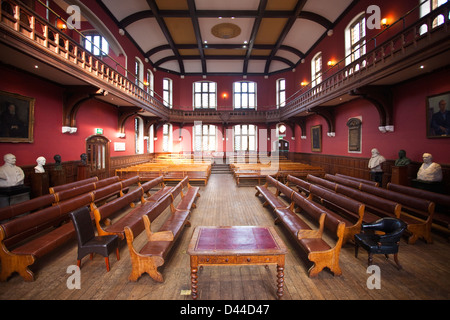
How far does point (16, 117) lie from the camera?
4.86m

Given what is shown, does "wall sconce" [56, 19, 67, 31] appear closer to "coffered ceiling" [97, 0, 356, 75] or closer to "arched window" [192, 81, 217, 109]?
"coffered ceiling" [97, 0, 356, 75]

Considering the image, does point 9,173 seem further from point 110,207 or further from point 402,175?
point 402,175

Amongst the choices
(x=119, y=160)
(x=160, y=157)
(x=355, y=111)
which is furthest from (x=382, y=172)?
(x=160, y=157)

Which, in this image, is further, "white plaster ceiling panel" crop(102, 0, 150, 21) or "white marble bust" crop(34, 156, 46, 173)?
"white plaster ceiling panel" crop(102, 0, 150, 21)

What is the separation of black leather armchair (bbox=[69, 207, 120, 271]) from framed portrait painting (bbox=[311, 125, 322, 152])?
11060mm

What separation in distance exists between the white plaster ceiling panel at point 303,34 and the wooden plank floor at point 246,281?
38.8 feet

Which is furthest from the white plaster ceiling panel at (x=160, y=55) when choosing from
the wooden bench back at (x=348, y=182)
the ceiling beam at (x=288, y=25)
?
the wooden bench back at (x=348, y=182)

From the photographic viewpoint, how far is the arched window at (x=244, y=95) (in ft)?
56.9

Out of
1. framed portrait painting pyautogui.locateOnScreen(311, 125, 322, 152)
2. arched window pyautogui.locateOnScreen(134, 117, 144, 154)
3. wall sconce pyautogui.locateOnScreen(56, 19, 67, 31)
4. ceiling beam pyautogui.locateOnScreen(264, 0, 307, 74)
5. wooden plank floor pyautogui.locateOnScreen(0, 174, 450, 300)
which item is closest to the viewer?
wooden plank floor pyautogui.locateOnScreen(0, 174, 450, 300)

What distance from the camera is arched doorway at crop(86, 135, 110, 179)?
25.2 ft

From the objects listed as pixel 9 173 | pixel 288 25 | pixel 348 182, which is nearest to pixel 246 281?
pixel 348 182

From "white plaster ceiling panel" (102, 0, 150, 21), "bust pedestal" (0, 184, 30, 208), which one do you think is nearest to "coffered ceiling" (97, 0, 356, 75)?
"white plaster ceiling panel" (102, 0, 150, 21)
